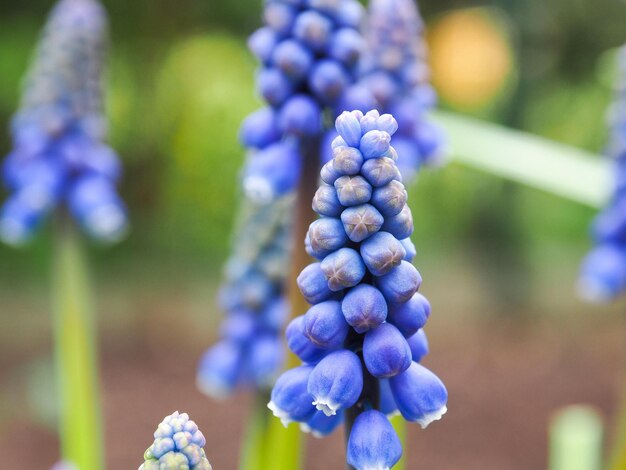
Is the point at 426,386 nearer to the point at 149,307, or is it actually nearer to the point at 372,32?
the point at 372,32

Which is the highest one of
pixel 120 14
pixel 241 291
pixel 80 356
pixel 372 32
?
pixel 120 14

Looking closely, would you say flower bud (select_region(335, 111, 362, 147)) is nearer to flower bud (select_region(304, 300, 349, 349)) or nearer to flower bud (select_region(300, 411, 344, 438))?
flower bud (select_region(304, 300, 349, 349))

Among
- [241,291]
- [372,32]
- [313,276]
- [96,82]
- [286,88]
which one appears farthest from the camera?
[96,82]

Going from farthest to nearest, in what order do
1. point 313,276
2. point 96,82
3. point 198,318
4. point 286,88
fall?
point 198,318, point 96,82, point 286,88, point 313,276

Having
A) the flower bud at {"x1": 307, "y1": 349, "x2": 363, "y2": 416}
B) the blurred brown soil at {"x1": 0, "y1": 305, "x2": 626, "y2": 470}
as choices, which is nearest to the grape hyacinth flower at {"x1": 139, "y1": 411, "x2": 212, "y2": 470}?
the flower bud at {"x1": 307, "y1": 349, "x2": 363, "y2": 416}

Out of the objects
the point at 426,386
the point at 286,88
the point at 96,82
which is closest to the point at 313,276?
the point at 426,386

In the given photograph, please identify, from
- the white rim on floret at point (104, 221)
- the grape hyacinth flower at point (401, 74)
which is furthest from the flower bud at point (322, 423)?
the white rim on floret at point (104, 221)

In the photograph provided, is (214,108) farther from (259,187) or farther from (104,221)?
(259,187)

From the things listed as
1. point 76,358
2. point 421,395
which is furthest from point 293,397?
point 76,358

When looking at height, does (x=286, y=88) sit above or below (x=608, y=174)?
below
